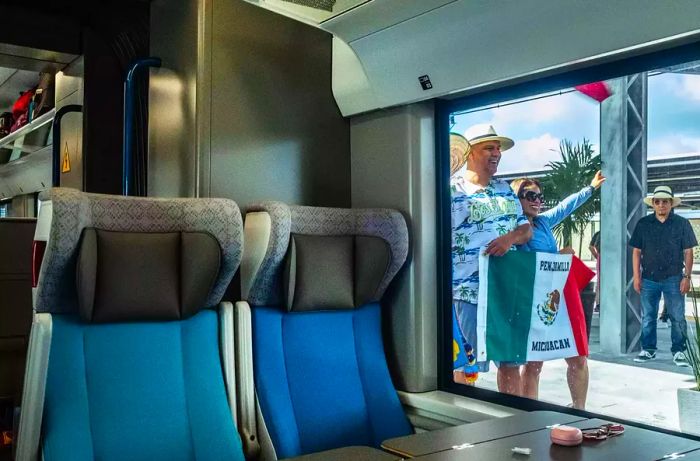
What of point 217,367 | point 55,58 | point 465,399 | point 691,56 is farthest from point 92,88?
point 691,56

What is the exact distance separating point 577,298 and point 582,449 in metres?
0.86

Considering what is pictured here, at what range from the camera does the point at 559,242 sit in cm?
255

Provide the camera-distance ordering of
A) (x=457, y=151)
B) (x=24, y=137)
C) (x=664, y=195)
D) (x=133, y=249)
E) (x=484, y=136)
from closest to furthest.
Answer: (x=133, y=249), (x=664, y=195), (x=484, y=136), (x=457, y=151), (x=24, y=137)

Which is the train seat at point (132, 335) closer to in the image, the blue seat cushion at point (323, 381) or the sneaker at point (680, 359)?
the blue seat cushion at point (323, 381)

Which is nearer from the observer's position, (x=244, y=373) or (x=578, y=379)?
(x=244, y=373)

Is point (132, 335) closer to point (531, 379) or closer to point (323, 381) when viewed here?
point (323, 381)

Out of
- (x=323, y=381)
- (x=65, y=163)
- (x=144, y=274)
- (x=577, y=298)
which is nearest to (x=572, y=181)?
(x=577, y=298)

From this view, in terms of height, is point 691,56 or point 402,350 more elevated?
point 691,56

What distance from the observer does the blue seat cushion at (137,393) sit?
1.94m

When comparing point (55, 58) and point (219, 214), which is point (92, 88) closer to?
point (55, 58)

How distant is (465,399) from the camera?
275 centimetres

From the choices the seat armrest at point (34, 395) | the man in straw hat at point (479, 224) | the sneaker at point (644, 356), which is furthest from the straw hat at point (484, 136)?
the seat armrest at point (34, 395)

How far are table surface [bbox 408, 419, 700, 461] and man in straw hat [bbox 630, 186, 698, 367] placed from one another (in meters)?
0.39

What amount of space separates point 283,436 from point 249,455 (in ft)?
0.44
